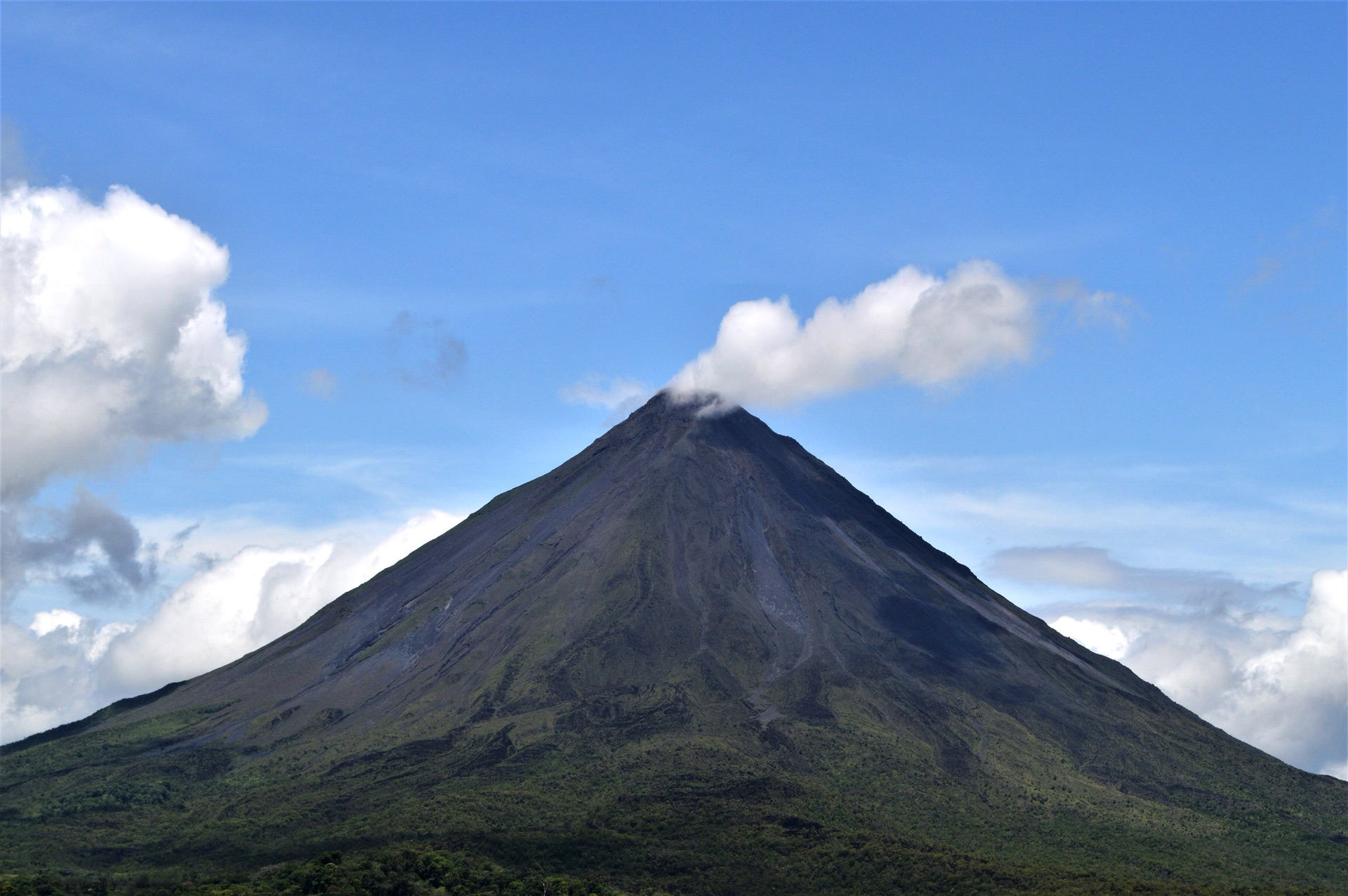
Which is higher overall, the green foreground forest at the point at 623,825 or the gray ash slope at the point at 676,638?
the gray ash slope at the point at 676,638

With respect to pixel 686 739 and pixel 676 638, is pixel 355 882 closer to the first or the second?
pixel 686 739

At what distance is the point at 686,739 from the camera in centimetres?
14462

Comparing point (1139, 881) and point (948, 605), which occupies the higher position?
point (948, 605)

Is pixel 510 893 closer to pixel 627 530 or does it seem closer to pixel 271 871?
pixel 271 871

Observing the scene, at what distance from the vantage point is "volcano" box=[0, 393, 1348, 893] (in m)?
126

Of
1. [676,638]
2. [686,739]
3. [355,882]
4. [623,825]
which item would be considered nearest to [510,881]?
[355,882]

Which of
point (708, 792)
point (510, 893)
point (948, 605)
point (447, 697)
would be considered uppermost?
point (948, 605)

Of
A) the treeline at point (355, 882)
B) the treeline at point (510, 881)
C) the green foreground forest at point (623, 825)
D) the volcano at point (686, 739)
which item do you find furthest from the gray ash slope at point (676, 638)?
the treeline at point (355, 882)

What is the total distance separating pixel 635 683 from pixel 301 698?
39712mm

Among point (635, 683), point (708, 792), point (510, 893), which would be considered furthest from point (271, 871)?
point (635, 683)

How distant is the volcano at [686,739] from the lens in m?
126

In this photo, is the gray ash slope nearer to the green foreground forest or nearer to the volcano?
the volcano

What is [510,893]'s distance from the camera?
106 m

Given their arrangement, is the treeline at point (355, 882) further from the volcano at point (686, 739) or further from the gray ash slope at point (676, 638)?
the gray ash slope at point (676, 638)
